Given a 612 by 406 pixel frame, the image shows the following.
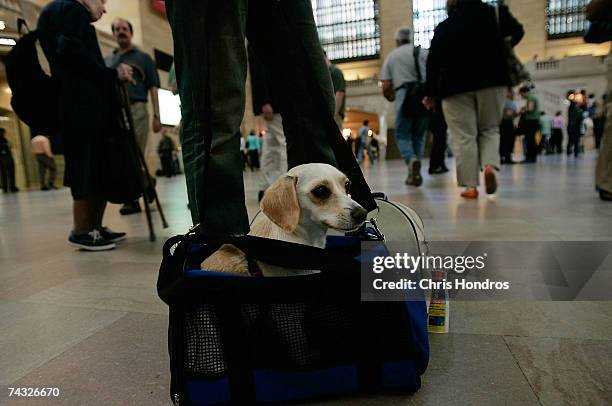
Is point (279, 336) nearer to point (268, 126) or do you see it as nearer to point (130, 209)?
point (268, 126)

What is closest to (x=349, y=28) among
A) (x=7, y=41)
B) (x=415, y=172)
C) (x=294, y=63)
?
(x=415, y=172)

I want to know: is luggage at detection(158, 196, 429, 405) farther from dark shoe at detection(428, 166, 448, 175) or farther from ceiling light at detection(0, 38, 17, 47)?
dark shoe at detection(428, 166, 448, 175)

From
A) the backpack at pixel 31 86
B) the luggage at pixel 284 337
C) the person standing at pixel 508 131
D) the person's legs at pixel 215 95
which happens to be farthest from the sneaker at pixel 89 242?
the person standing at pixel 508 131

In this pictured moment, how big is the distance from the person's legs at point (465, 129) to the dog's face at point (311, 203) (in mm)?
3161

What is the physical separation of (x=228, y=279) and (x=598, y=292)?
148cm

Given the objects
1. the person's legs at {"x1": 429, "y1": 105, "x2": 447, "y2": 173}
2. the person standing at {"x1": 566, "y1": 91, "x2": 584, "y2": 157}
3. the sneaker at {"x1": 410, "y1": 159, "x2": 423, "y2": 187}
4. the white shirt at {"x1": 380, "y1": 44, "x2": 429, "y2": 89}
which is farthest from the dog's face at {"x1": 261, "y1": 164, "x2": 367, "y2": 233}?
the person standing at {"x1": 566, "y1": 91, "x2": 584, "y2": 157}

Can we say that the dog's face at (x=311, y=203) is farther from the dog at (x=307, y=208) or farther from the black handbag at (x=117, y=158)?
the black handbag at (x=117, y=158)

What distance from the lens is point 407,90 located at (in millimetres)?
5820

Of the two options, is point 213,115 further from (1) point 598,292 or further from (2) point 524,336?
(1) point 598,292

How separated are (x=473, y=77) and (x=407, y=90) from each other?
1.96 m

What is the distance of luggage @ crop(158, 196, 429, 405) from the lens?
0.94 m

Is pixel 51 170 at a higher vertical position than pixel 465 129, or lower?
lower

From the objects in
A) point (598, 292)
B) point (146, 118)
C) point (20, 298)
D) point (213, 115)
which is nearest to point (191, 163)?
point (213, 115)

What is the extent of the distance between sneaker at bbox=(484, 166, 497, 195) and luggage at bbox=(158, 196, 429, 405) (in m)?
3.61
